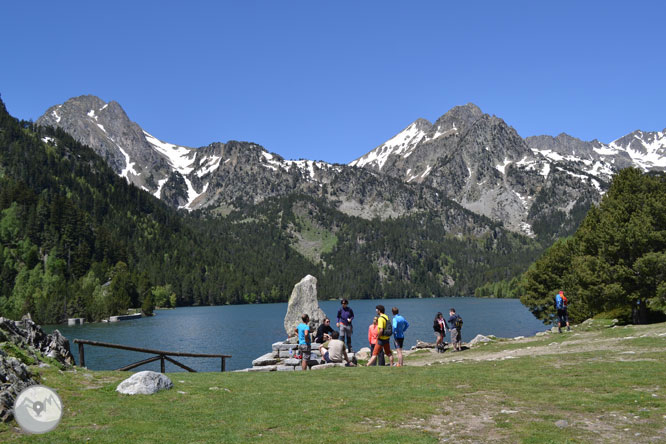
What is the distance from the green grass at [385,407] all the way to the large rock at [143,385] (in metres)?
0.42

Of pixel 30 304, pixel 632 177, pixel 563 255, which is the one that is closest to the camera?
pixel 632 177

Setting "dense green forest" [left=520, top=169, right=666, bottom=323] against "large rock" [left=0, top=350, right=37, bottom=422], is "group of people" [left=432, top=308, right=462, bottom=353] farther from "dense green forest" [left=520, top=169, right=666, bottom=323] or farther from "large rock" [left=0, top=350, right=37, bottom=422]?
"large rock" [left=0, top=350, right=37, bottom=422]

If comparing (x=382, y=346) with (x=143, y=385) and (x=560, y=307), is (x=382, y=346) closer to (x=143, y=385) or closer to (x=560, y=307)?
(x=143, y=385)

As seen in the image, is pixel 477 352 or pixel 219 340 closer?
pixel 477 352

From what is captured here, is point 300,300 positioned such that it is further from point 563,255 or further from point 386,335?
point 563,255

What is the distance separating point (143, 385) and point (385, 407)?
8782mm

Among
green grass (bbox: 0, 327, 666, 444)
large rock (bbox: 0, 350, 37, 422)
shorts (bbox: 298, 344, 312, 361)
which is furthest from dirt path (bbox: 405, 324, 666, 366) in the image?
large rock (bbox: 0, 350, 37, 422)

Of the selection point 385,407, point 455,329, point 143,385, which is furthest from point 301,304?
point 385,407

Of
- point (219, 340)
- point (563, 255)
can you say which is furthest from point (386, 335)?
point (219, 340)

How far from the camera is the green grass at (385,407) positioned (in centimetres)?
1198

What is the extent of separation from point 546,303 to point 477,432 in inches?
2496

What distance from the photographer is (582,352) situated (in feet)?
88.8

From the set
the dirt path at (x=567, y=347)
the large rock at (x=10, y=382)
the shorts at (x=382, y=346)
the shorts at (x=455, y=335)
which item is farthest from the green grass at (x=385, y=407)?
the shorts at (x=455, y=335)

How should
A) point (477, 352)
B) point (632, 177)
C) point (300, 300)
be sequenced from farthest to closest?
point (300, 300)
point (632, 177)
point (477, 352)
